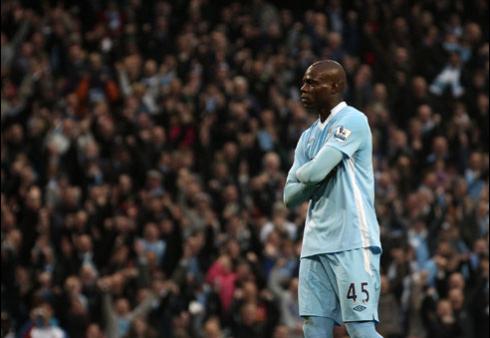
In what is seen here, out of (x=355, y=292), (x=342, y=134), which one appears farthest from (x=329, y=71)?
(x=355, y=292)

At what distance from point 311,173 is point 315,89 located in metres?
0.48

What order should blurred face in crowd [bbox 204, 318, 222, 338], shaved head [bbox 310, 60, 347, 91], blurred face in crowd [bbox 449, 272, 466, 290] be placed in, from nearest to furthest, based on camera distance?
shaved head [bbox 310, 60, 347, 91] < blurred face in crowd [bbox 204, 318, 222, 338] < blurred face in crowd [bbox 449, 272, 466, 290]

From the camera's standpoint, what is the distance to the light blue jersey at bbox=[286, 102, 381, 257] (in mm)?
6207

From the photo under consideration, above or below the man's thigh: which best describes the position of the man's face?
above

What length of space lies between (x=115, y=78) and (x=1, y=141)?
2390 millimetres

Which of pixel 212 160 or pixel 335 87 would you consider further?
pixel 212 160

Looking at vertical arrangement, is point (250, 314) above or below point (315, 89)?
below

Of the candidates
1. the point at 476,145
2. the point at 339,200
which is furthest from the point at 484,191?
the point at 339,200

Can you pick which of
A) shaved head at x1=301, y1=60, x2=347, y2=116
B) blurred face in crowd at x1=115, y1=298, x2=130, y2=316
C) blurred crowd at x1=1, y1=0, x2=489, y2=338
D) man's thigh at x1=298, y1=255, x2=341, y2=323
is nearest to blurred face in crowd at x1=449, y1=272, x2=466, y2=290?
blurred crowd at x1=1, y1=0, x2=489, y2=338

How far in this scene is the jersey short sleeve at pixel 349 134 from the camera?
243 inches

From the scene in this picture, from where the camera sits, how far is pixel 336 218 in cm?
625

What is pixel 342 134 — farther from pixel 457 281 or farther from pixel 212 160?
pixel 212 160

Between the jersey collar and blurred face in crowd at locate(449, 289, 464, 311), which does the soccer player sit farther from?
blurred face in crowd at locate(449, 289, 464, 311)

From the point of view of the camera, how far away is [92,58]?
17594mm
